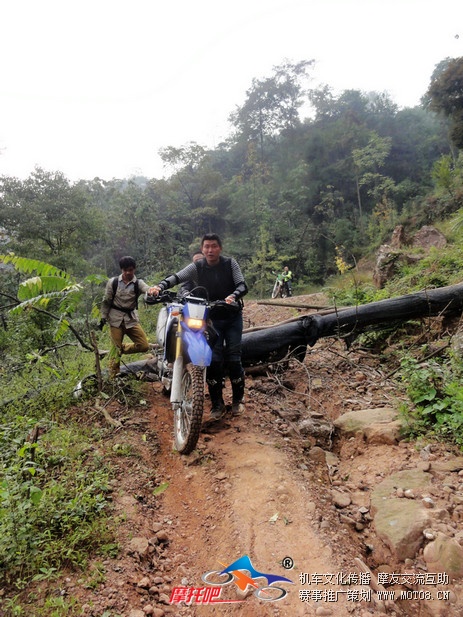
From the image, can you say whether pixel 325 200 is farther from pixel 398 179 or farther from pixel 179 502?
pixel 179 502

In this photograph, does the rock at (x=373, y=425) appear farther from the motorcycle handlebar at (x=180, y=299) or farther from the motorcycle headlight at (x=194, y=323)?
the motorcycle headlight at (x=194, y=323)

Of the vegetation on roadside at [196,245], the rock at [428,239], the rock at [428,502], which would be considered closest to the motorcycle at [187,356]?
the vegetation on roadside at [196,245]

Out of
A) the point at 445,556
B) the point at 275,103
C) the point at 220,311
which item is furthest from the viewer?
the point at 275,103

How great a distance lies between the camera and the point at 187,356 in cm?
366

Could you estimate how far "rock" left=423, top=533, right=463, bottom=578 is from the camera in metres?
1.96

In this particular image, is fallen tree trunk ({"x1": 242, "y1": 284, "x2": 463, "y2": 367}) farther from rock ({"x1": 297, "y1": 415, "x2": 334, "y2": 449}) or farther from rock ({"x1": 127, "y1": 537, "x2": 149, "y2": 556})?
rock ({"x1": 127, "y1": 537, "x2": 149, "y2": 556})

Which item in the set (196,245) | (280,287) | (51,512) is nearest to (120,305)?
(51,512)

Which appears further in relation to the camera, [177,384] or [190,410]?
[177,384]

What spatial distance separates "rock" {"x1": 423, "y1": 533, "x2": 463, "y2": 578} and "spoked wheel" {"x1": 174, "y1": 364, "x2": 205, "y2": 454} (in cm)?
185

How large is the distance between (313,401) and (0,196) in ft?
64.1

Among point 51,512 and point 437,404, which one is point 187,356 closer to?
point 51,512

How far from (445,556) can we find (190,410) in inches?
85.4

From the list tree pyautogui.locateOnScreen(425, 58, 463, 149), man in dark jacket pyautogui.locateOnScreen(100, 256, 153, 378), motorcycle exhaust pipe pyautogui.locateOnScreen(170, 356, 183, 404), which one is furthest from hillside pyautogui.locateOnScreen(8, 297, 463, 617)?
tree pyautogui.locateOnScreen(425, 58, 463, 149)

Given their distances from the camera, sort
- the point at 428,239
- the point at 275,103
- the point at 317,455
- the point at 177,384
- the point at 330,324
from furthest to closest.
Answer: the point at 275,103
the point at 428,239
the point at 330,324
the point at 177,384
the point at 317,455
